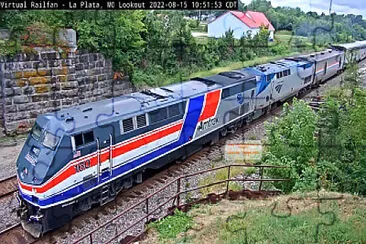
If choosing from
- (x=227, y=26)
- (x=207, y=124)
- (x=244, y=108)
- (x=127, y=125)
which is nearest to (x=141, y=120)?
(x=127, y=125)

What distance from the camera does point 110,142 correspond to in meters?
11.5

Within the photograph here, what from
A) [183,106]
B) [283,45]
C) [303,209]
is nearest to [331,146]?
[303,209]

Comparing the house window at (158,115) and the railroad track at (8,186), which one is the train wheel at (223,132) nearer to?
the house window at (158,115)

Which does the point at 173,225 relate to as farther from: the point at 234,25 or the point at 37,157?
the point at 234,25

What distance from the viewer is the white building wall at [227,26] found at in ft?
140

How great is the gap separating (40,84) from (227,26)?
93.5ft

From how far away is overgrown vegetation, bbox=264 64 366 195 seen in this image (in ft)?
36.8

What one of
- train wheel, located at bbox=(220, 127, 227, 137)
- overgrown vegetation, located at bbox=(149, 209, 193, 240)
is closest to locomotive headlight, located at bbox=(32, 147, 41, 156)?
overgrown vegetation, located at bbox=(149, 209, 193, 240)

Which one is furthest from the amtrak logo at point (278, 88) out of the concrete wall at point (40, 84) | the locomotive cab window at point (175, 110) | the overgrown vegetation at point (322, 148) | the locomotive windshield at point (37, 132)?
the locomotive windshield at point (37, 132)

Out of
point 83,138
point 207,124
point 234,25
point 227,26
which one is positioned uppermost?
point 234,25

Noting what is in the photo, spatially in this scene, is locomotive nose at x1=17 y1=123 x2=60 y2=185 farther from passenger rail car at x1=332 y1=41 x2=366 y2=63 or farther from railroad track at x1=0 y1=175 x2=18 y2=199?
passenger rail car at x1=332 y1=41 x2=366 y2=63

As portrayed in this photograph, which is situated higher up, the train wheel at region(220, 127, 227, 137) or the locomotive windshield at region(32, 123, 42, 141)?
the locomotive windshield at region(32, 123, 42, 141)

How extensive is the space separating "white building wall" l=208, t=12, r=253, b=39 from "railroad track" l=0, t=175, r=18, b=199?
3230cm

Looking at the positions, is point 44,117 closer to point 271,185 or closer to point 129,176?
point 129,176
